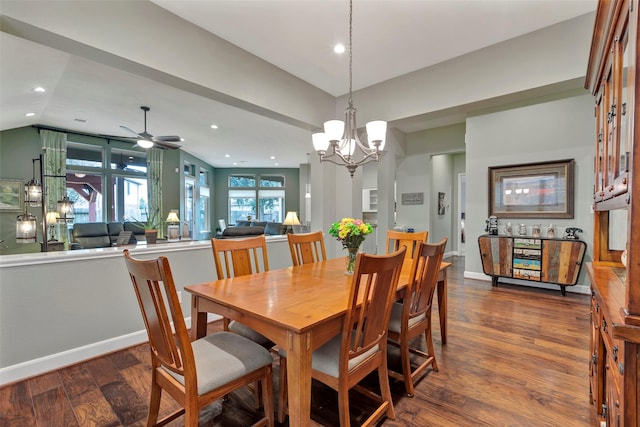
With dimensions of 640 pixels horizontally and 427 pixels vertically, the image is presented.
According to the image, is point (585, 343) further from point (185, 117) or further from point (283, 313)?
point (185, 117)

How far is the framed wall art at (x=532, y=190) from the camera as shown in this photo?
421 centimetres

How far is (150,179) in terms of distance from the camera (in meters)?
8.48

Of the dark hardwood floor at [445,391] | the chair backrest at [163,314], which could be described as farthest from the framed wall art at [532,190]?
the chair backrest at [163,314]

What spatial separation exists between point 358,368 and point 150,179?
881cm

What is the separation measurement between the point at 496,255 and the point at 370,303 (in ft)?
12.9

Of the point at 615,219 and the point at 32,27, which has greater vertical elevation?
the point at 32,27

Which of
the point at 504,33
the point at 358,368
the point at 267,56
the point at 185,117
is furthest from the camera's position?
the point at 185,117

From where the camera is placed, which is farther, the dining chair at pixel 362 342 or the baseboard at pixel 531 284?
the baseboard at pixel 531 284

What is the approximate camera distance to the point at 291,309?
1449mm

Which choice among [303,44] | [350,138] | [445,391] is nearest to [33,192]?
[303,44]

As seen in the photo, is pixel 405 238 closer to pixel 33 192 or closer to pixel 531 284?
pixel 531 284

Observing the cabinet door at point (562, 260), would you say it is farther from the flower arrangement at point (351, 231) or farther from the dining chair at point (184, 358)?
the dining chair at point (184, 358)

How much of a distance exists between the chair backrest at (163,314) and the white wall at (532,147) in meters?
4.93

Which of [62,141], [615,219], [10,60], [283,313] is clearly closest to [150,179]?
[62,141]
